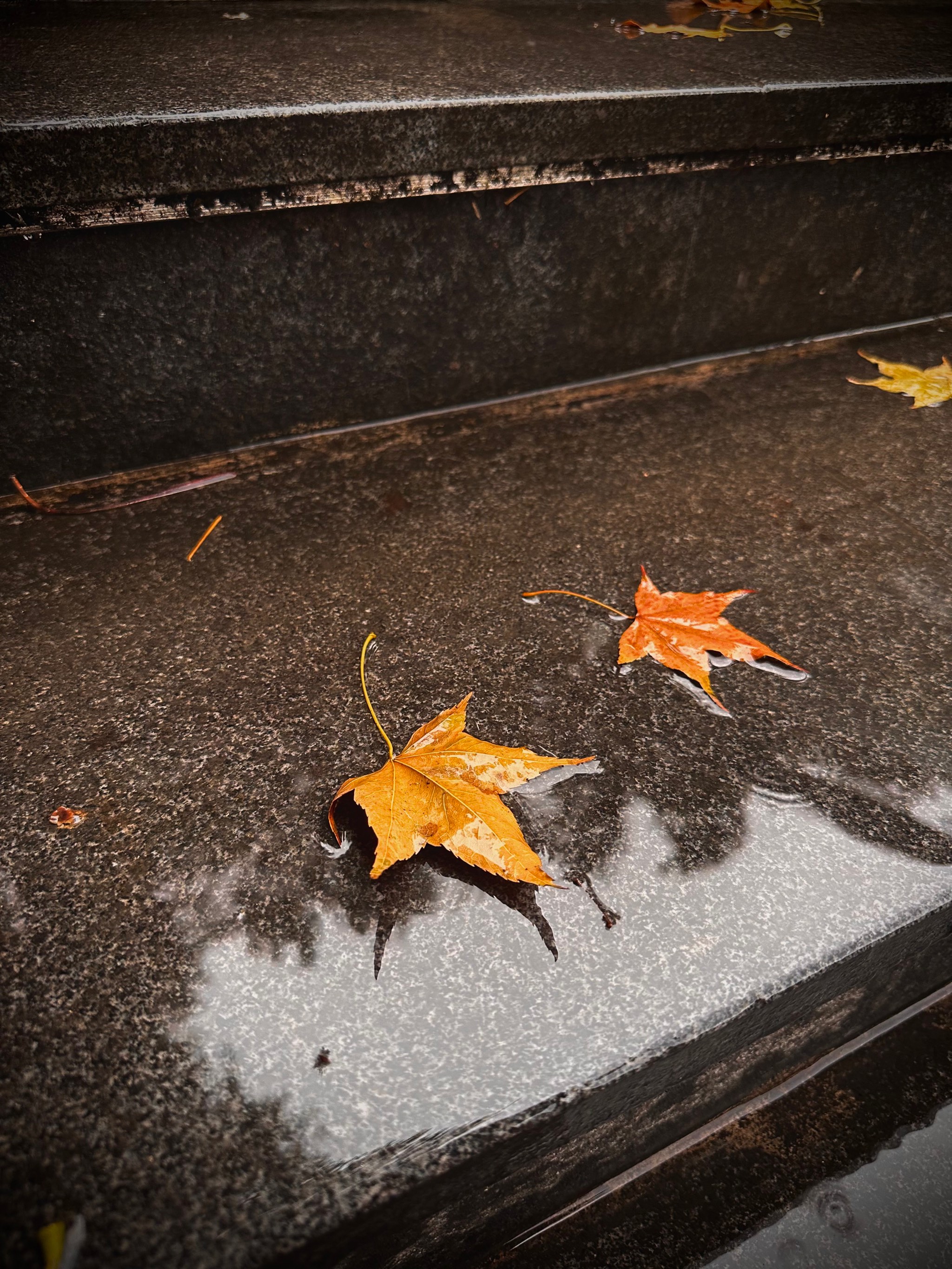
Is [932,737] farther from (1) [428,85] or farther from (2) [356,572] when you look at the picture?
(1) [428,85]

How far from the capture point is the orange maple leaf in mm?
1312

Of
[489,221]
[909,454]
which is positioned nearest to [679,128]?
[489,221]

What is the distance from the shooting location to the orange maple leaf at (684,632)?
1312 mm

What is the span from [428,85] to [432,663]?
4.04ft

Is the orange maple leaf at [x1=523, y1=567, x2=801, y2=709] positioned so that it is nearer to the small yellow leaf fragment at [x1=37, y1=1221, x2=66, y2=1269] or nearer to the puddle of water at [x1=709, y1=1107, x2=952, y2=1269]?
the puddle of water at [x1=709, y1=1107, x2=952, y2=1269]

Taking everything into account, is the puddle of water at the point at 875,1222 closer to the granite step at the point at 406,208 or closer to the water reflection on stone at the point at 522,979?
the water reflection on stone at the point at 522,979

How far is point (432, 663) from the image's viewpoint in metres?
1.30

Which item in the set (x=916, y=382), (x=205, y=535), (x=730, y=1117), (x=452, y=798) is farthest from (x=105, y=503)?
(x=916, y=382)

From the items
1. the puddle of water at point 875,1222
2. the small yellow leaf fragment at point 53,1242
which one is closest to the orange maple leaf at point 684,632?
the puddle of water at point 875,1222

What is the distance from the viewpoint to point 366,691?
1.25 meters

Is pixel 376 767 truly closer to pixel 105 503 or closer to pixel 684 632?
pixel 684 632

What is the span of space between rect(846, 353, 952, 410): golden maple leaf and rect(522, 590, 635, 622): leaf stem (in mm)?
1135

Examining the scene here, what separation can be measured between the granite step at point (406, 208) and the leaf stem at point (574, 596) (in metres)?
0.70

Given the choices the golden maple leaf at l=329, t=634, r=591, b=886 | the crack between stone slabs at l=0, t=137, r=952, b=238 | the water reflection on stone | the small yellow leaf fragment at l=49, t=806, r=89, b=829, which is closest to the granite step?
the crack between stone slabs at l=0, t=137, r=952, b=238
